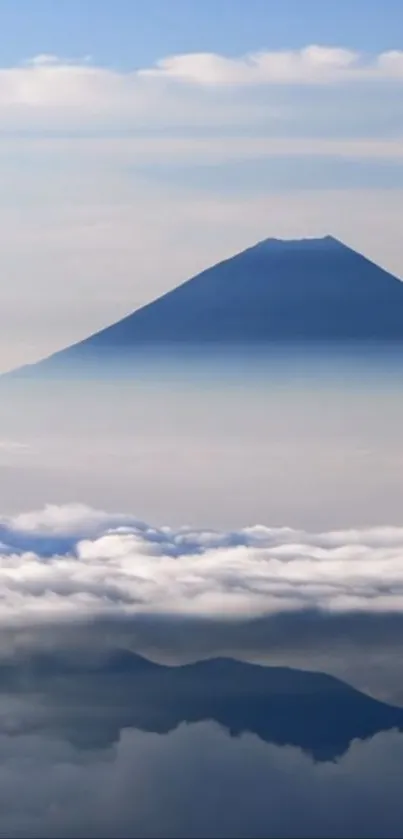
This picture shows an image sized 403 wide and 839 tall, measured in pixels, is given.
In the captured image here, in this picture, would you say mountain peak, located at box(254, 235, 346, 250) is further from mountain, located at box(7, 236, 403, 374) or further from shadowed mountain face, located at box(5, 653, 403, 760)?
shadowed mountain face, located at box(5, 653, 403, 760)

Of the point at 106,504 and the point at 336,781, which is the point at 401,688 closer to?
Answer: the point at 336,781

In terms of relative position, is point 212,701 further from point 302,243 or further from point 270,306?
point 302,243

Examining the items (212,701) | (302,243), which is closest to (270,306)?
(302,243)

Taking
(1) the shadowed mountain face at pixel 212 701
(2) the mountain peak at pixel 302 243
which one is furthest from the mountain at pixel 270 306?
(1) the shadowed mountain face at pixel 212 701

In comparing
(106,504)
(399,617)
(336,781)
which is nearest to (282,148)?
(106,504)

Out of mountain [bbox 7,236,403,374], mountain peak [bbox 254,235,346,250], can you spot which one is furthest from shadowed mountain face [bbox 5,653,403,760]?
mountain peak [bbox 254,235,346,250]
